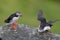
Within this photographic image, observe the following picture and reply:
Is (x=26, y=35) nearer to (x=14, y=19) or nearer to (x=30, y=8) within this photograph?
(x=14, y=19)

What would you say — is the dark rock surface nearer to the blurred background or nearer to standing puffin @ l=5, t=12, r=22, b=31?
standing puffin @ l=5, t=12, r=22, b=31

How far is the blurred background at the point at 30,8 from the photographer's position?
481 inches

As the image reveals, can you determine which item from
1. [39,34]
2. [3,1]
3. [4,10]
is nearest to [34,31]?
[39,34]

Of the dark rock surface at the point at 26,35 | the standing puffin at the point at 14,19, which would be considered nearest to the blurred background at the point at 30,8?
the standing puffin at the point at 14,19

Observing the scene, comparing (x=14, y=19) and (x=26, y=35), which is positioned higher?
(x=14, y=19)

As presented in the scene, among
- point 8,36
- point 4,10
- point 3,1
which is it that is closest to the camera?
point 8,36

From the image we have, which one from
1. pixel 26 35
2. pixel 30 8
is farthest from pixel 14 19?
pixel 30 8

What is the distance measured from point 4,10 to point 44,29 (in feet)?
17.3

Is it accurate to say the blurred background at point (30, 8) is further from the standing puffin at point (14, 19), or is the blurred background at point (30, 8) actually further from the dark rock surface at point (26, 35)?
the dark rock surface at point (26, 35)

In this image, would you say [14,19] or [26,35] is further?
[14,19]

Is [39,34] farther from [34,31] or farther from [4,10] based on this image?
[4,10]

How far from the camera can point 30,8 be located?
1299 centimetres

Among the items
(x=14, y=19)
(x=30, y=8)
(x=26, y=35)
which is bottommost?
(x=26, y=35)

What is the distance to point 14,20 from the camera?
7.57m
